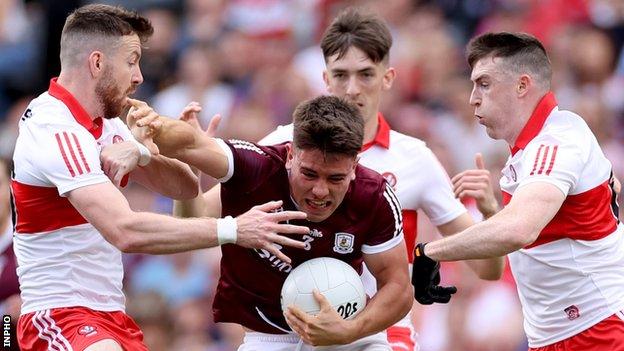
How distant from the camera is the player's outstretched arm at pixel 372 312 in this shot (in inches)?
261

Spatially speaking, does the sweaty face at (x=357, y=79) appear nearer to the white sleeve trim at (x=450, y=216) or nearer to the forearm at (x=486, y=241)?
the white sleeve trim at (x=450, y=216)

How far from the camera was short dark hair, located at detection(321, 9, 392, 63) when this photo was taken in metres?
8.24

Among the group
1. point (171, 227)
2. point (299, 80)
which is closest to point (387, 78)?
point (171, 227)

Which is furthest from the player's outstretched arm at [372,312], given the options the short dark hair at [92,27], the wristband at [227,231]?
the short dark hair at [92,27]

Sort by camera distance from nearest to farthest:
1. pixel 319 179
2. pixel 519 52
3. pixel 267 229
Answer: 1. pixel 267 229
2. pixel 319 179
3. pixel 519 52

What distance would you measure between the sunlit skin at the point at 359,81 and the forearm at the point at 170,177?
3.99 feet

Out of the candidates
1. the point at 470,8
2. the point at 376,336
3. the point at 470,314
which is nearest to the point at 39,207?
the point at 376,336

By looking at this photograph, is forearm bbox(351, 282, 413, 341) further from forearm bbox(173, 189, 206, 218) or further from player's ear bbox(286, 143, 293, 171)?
forearm bbox(173, 189, 206, 218)

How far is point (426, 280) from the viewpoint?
688 cm

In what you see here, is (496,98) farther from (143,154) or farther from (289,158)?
(143,154)

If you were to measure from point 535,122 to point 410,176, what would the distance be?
1.15 meters

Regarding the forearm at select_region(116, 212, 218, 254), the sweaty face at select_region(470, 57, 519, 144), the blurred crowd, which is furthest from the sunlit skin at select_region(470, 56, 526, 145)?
the blurred crowd

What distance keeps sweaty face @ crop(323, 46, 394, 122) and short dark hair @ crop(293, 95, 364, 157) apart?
1301 millimetres

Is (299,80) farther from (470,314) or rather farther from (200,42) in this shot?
(470,314)
